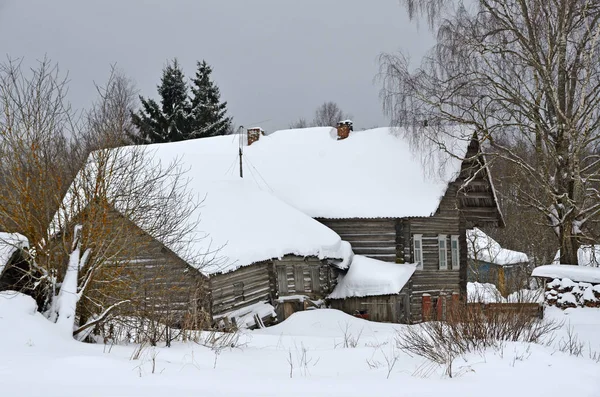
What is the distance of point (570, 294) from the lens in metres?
13.7

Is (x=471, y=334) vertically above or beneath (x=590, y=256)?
beneath

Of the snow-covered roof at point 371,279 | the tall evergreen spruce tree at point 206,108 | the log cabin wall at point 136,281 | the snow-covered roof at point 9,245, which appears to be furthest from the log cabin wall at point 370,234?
the tall evergreen spruce tree at point 206,108

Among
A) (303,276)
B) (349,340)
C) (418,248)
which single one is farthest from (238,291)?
(418,248)

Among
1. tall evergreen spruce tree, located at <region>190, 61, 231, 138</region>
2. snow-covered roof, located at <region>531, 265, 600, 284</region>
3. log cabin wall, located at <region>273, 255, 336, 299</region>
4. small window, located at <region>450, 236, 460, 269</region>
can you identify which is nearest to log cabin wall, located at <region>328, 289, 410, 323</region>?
log cabin wall, located at <region>273, 255, 336, 299</region>

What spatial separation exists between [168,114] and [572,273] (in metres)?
35.6

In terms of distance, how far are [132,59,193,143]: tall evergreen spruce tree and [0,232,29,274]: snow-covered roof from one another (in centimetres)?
3455

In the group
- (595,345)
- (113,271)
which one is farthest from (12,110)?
(595,345)

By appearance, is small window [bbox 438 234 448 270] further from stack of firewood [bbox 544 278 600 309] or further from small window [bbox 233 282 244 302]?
stack of firewood [bbox 544 278 600 309]

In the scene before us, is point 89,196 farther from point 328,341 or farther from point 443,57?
point 443,57

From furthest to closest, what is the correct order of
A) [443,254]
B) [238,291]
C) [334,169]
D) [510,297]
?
[334,169], [443,254], [238,291], [510,297]

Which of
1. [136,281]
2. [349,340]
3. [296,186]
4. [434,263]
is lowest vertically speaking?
[349,340]

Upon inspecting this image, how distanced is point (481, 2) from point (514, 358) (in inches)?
506

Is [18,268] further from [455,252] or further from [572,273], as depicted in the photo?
[455,252]

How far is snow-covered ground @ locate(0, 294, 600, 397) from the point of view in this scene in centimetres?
605
